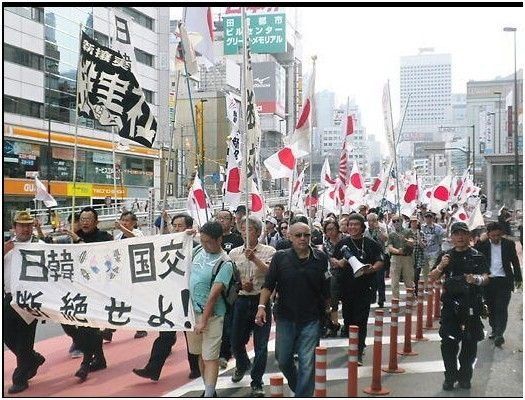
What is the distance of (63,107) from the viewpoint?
121 feet

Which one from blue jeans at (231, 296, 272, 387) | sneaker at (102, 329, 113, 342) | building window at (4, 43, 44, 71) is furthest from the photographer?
building window at (4, 43, 44, 71)

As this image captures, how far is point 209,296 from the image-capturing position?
558cm

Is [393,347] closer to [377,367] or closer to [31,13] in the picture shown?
[377,367]

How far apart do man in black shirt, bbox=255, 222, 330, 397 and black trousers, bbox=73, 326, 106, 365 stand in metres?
2.32

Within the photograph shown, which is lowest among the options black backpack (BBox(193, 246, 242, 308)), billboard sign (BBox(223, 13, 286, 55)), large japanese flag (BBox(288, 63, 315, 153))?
black backpack (BBox(193, 246, 242, 308))

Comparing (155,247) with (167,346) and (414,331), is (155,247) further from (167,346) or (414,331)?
(414,331)

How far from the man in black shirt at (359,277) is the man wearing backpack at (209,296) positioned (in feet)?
7.21

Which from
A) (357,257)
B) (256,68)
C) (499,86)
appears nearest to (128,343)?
(357,257)

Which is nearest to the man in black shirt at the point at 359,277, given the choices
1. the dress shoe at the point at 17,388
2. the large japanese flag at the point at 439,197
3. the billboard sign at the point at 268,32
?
the dress shoe at the point at 17,388

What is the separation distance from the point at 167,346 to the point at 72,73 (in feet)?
110

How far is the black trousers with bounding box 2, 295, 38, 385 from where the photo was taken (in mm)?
6555

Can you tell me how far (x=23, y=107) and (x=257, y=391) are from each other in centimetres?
3082

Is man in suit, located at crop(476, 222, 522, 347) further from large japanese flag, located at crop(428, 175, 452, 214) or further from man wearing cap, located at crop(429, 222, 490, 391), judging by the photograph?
large japanese flag, located at crop(428, 175, 452, 214)

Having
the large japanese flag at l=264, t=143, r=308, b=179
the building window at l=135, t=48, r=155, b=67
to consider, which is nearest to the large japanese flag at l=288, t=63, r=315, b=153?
the large japanese flag at l=264, t=143, r=308, b=179
